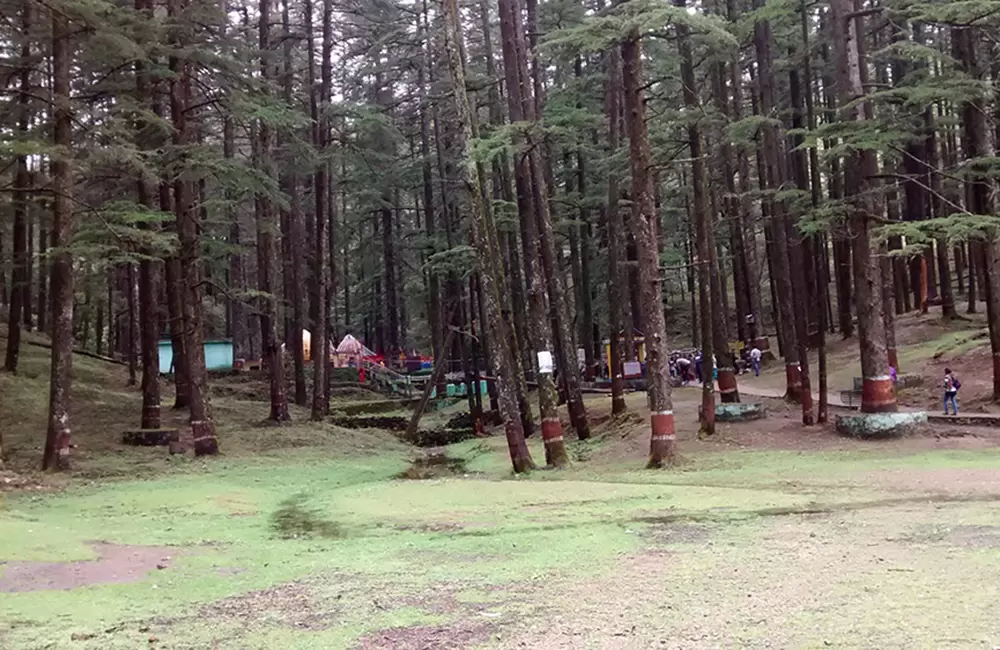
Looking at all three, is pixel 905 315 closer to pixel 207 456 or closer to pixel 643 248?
pixel 643 248

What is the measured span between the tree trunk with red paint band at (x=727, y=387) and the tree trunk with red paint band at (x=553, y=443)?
6.62 meters

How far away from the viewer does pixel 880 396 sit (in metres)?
16.7

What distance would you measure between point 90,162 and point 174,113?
3.03 m

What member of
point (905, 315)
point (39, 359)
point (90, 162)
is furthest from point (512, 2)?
point (905, 315)

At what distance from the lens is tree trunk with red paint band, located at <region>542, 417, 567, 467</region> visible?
1566cm

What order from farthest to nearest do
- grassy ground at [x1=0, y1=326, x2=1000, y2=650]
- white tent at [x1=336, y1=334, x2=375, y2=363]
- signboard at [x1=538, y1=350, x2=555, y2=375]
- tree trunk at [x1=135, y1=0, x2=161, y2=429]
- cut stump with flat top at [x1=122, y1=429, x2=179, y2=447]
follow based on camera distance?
white tent at [x1=336, y1=334, x2=375, y2=363], tree trunk at [x1=135, y1=0, x2=161, y2=429], cut stump with flat top at [x1=122, y1=429, x2=179, y2=447], signboard at [x1=538, y1=350, x2=555, y2=375], grassy ground at [x1=0, y1=326, x2=1000, y2=650]

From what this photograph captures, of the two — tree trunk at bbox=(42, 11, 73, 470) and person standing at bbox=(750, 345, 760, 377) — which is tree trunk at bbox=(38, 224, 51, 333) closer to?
tree trunk at bbox=(42, 11, 73, 470)

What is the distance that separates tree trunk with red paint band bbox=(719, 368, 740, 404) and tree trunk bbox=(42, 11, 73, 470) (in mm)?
14480

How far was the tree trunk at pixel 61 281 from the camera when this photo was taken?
14.6 m

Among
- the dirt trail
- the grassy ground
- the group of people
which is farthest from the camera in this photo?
the group of people

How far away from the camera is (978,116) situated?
1983 centimetres

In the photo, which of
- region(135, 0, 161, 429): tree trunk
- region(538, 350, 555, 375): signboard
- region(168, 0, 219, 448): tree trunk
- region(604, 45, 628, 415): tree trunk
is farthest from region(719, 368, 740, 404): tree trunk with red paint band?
region(135, 0, 161, 429): tree trunk

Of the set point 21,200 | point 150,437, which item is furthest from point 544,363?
point 21,200

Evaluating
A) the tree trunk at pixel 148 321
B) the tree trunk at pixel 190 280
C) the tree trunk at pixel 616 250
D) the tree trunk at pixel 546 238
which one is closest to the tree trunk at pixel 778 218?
the tree trunk at pixel 616 250
